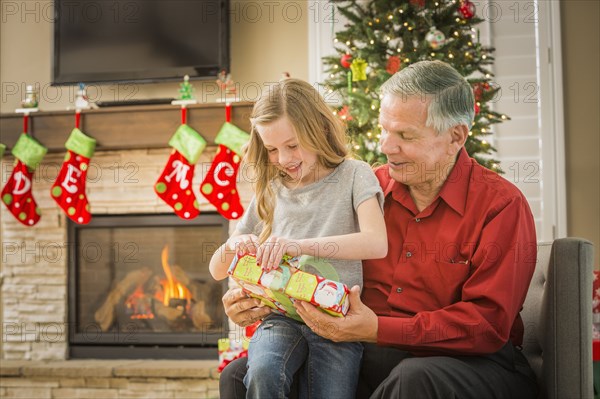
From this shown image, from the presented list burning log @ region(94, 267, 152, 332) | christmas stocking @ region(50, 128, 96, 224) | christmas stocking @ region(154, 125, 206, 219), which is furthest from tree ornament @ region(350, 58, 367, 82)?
burning log @ region(94, 267, 152, 332)

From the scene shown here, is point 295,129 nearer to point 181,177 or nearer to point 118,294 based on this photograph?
point 181,177

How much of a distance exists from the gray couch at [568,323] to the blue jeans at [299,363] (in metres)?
0.42

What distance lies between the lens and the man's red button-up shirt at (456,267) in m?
1.69

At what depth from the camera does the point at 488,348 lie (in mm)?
1685

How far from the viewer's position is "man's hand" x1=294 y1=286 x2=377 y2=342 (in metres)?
1.67

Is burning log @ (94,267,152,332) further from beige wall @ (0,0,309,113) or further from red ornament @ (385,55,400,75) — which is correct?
red ornament @ (385,55,400,75)

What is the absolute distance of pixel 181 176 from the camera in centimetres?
401

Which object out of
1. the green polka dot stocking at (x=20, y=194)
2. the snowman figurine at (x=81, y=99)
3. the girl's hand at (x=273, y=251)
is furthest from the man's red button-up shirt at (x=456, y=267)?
the green polka dot stocking at (x=20, y=194)

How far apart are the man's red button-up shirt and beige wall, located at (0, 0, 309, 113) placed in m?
2.43

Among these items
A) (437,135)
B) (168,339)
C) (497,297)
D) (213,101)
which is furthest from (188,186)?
(497,297)

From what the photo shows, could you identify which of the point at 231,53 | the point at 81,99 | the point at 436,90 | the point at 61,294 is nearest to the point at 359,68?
the point at 231,53

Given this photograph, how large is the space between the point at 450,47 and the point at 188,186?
1461mm

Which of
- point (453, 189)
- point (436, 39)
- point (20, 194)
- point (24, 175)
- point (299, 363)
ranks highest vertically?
point (436, 39)

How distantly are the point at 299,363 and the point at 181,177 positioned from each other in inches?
94.5
